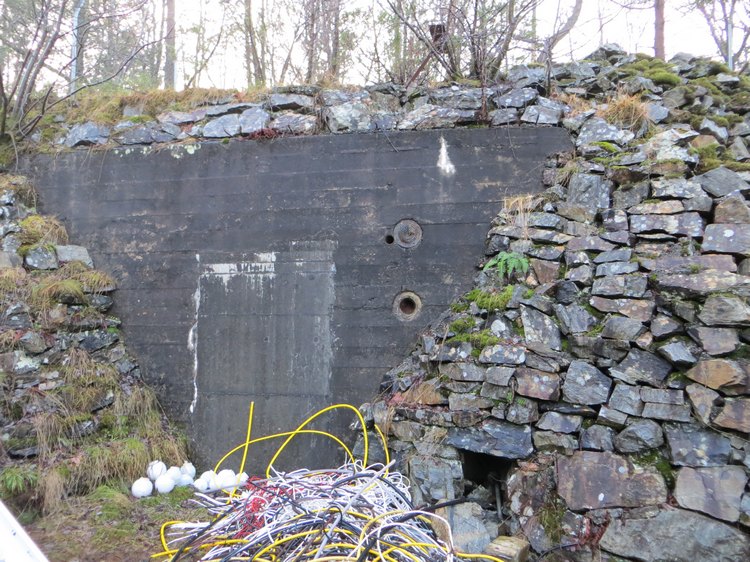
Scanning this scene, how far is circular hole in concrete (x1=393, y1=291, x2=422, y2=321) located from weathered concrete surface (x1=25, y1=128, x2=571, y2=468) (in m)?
0.04

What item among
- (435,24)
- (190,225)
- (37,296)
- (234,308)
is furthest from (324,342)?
(435,24)

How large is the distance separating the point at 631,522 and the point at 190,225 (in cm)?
451

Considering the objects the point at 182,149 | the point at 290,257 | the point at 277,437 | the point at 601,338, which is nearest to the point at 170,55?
the point at 182,149

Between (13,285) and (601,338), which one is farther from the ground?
(13,285)

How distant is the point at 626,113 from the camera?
4.86 meters

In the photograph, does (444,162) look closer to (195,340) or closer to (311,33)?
(195,340)

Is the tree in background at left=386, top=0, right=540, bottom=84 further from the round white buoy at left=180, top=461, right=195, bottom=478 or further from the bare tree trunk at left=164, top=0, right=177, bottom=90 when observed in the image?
the bare tree trunk at left=164, top=0, right=177, bottom=90

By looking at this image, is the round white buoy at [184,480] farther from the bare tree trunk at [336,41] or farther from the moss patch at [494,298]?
the bare tree trunk at [336,41]

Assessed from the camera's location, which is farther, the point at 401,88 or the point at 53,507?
the point at 401,88

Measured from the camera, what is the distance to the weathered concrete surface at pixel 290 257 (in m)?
4.86

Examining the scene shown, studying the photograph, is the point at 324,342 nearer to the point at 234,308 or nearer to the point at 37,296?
the point at 234,308

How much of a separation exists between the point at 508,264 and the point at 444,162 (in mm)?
1227

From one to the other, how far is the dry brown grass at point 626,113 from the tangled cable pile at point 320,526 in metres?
3.65

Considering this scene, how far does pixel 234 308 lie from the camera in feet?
16.8
